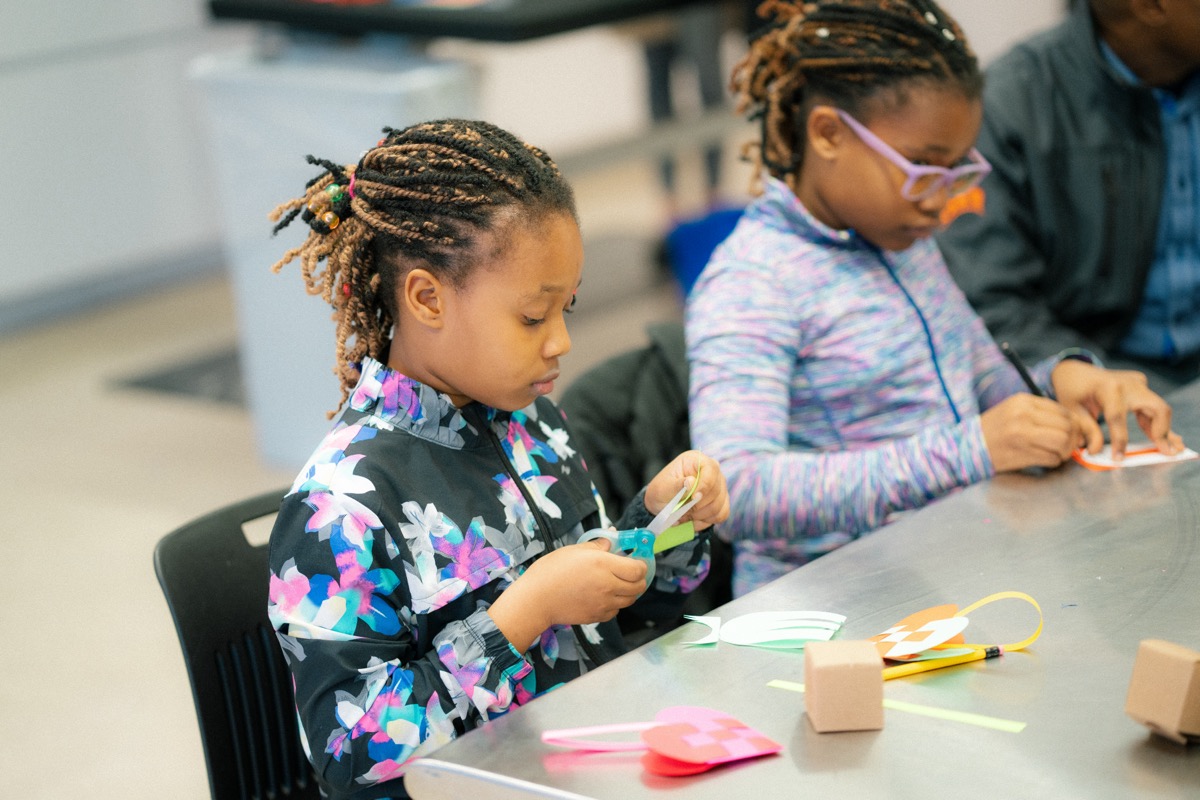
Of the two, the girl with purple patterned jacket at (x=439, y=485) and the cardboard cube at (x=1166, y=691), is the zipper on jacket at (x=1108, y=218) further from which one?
the cardboard cube at (x=1166, y=691)

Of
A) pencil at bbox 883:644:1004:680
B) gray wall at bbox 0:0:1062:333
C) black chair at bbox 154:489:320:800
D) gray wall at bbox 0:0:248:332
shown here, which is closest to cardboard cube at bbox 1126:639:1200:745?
pencil at bbox 883:644:1004:680

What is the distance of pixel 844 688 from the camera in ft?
3.22

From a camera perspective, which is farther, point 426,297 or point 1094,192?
point 1094,192

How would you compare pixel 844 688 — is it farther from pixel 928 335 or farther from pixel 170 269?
pixel 170 269

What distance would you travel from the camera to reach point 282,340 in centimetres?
350

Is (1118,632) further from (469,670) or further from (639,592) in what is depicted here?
(469,670)

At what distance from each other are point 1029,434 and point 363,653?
0.75 metres

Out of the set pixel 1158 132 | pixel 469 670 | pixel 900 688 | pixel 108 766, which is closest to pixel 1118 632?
pixel 900 688

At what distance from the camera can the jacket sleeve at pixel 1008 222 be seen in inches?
83.4

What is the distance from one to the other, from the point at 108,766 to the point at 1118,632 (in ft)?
6.18

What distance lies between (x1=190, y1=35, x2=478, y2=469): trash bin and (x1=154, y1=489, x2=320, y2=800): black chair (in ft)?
5.90

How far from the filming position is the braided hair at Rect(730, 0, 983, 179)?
1.62 metres

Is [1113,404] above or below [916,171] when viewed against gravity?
below

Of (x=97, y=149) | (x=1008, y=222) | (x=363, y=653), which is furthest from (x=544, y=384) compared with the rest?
(x=97, y=149)
